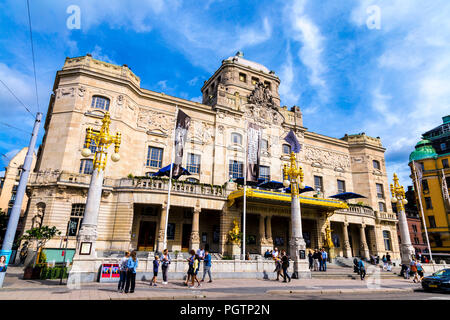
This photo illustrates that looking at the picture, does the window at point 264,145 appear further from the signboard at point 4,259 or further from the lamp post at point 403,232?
the signboard at point 4,259

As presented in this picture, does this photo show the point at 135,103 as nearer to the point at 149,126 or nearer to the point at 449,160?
the point at 149,126

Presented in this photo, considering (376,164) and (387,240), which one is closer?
(387,240)

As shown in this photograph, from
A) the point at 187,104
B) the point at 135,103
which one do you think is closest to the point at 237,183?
the point at 187,104

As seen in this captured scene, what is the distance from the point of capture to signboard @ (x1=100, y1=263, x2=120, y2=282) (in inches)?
531

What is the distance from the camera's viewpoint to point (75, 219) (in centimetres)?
2381

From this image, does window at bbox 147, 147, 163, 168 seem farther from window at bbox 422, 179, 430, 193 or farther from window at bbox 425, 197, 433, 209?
window at bbox 422, 179, 430, 193

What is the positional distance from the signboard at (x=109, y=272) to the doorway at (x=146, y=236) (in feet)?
40.7

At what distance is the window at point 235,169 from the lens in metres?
33.1

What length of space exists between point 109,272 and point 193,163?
18655 millimetres

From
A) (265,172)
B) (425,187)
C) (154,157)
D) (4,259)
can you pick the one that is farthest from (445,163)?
(4,259)

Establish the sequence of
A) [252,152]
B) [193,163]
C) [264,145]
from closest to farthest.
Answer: [252,152], [193,163], [264,145]

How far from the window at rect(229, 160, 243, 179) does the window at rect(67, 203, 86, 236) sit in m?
16.6

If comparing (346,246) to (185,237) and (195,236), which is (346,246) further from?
(185,237)

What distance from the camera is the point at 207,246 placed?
29016 millimetres
